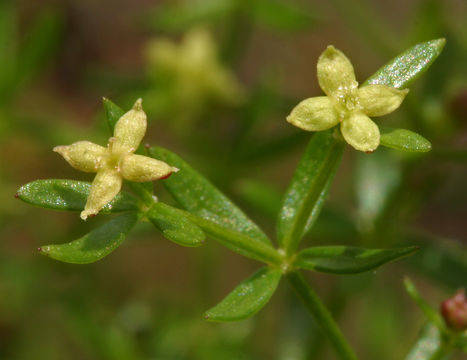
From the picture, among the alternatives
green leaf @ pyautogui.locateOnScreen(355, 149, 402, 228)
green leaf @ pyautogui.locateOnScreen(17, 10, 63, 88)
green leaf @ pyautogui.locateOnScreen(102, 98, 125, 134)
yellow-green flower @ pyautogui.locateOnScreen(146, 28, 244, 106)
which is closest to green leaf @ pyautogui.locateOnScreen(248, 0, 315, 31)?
yellow-green flower @ pyautogui.locateOnScreen(146, 28, 244, 106)

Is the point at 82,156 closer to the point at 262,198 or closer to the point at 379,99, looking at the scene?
the point at 379,99

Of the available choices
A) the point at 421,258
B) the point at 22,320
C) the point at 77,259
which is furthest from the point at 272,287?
the point at 22,320

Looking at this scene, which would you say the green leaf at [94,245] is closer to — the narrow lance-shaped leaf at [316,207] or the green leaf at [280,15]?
the narrow lance-shaped leaf at [316,207]

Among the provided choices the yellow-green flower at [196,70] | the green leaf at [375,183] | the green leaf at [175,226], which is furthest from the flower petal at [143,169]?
the yellow-green flower at [196,70]

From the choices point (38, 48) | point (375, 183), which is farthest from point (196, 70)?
Answer: point (375, 183)

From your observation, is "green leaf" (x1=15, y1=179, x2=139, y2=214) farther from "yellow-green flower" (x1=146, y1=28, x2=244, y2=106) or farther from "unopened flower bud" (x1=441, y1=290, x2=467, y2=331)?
"yellow-green flower" (x1=146, y1=28, x2=244, y2=106)

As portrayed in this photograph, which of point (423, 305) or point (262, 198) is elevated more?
point (262, 198)

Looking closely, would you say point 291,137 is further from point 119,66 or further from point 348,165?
point 119,66
